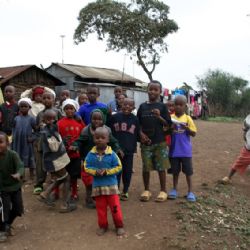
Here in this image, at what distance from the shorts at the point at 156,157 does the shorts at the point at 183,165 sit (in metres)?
0.24

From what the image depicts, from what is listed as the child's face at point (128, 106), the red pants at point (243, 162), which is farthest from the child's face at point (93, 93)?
the red pants at point (243, 162)

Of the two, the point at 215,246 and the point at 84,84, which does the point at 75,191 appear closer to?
the point at 215,246

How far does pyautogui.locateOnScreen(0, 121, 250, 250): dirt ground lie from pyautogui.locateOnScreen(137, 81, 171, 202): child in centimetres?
48

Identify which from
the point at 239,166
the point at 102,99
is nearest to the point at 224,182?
the point at 239,166

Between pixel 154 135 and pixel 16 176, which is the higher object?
pixel 154 135

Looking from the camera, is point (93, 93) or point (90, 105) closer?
point (93, 93)

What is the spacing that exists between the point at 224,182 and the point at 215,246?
8.96 ft

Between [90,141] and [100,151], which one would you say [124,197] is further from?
[100,151]

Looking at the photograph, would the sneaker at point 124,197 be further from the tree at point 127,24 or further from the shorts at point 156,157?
the tree at point 127,24

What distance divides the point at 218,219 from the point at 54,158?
87.6 inches

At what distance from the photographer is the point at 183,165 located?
214 inches

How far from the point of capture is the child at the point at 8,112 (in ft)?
20.7

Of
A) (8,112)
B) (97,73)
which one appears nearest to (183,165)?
(8,112)

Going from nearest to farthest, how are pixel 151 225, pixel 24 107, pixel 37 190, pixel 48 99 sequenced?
pixel 151 225, pixel 48 99, pixel 37 190, pixel 24 107
